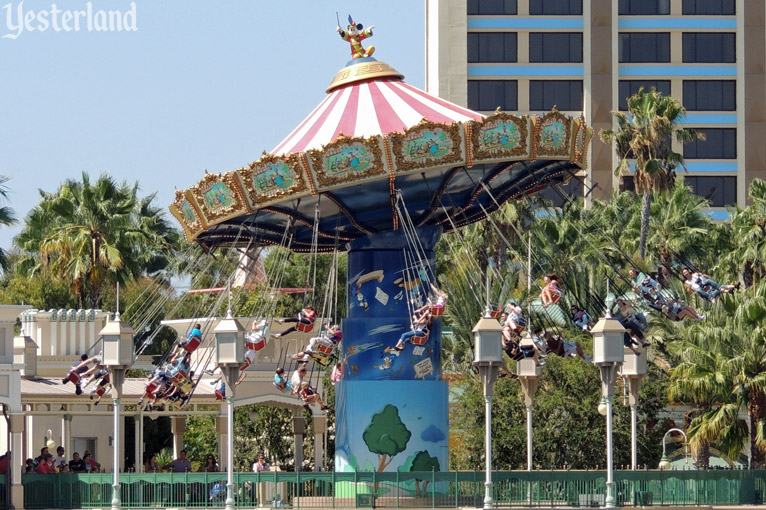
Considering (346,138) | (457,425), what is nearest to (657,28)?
(457,425)

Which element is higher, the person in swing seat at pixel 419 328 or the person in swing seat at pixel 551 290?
the person in swing seat at pixel 551 290

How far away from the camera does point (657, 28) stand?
90.4 meters

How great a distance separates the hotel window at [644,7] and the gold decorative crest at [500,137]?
56816mm

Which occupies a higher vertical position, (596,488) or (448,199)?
(448,199)

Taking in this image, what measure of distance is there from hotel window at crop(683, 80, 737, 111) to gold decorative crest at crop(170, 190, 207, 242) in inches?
2263

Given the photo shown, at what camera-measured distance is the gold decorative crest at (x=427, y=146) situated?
34.1m

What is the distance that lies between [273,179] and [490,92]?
55.8 m

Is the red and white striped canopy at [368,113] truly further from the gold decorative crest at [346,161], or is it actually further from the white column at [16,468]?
the white column at [16,468]

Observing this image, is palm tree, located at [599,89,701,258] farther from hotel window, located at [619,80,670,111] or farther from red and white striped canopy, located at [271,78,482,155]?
red and white striped canopy, located at [271,78,482,155]

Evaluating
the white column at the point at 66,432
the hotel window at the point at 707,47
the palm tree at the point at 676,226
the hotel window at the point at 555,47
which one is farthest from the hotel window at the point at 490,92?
the white column at the point at 66,432

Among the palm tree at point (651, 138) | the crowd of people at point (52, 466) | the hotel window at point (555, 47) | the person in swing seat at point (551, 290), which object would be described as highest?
the hotel window at point (555, 47)

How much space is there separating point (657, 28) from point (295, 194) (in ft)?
195

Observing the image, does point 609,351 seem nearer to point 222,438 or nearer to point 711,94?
point 222,438

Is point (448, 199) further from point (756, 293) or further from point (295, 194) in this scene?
point (756, 293)
